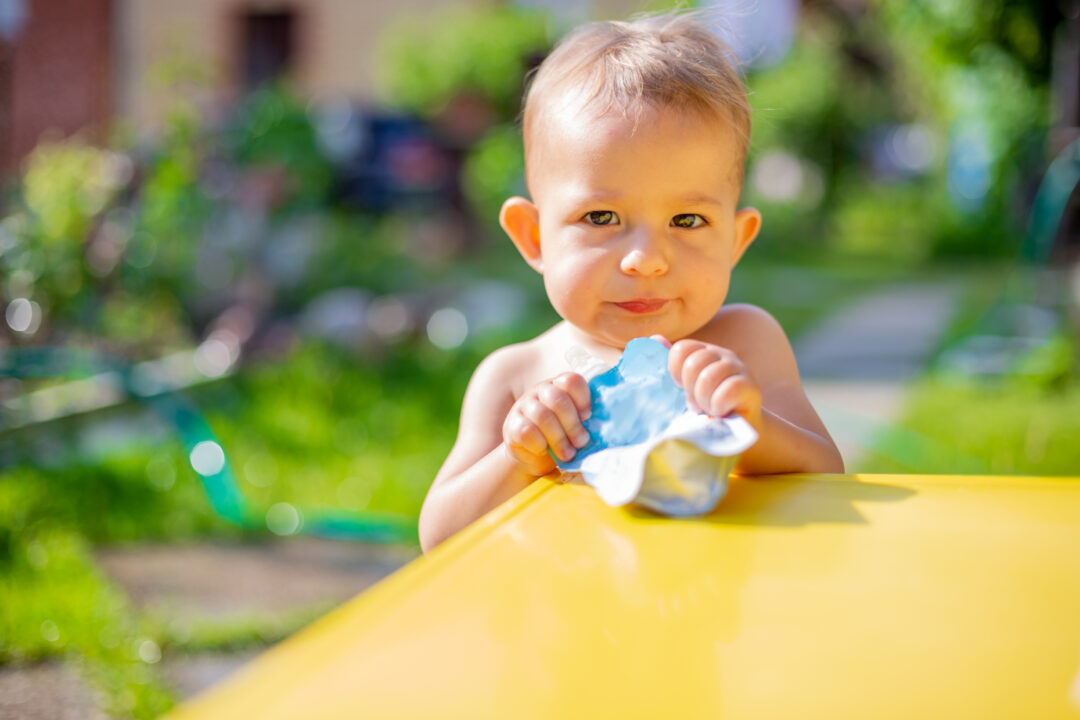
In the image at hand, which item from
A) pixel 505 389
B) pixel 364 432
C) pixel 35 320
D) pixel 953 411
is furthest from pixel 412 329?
pixel 505 389

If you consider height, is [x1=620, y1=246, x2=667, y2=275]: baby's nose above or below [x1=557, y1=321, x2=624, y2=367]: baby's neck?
above

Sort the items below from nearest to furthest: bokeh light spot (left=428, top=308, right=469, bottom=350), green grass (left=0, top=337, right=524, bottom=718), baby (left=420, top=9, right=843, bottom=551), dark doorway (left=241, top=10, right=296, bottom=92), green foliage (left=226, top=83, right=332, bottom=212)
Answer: baby (left=420, top=9, right=843, bottom=551) < green grass (left=0, top=337, right=524, bottom=718) < bokeh light spot (left=428, top=308, right=469, bottom=350) < green foliage (left=226, top=83, right=332, bottom=212) < dark doorway (left=241, top=10, right=296, bottom=92)

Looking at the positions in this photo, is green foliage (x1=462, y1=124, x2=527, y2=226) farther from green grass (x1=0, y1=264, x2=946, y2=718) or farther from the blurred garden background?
green grass (x1=0, y1=264, x2=946, y2=718)

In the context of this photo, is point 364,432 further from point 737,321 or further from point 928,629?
point 928,629

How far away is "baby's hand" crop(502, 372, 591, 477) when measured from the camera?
110 cm

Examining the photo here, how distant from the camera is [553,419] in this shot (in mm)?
1104

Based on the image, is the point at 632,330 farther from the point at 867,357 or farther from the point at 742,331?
the point at 867,357

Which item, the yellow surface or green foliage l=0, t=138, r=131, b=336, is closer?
the yellow surface

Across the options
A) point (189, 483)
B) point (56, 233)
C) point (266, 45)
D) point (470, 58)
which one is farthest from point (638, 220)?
point (266, 45)

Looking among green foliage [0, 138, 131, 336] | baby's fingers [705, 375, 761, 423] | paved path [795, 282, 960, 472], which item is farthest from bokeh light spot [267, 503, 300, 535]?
baby's fingers [705, 375, 761, 423]

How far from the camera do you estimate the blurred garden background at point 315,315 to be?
3381mm

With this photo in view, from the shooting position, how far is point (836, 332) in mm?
7078

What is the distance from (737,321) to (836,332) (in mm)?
5841

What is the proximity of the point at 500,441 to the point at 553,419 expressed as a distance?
0.33m
